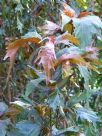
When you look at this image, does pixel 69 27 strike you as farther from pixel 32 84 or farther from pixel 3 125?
pixel 3 125

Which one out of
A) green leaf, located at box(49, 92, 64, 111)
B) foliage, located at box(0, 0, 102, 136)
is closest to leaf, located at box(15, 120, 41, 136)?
foliage, located at box(0, 0, 102, 136)

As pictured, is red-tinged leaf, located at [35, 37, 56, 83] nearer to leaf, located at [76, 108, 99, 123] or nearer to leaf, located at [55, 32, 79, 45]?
leaf, located at [55, 32, 79, 45]

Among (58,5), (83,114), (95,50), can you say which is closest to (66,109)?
(83,114)

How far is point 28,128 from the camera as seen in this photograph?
86 centimetres

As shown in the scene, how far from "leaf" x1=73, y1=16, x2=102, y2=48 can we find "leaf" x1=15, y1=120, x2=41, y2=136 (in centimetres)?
25

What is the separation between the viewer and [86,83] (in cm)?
79

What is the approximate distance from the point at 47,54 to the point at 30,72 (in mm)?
193

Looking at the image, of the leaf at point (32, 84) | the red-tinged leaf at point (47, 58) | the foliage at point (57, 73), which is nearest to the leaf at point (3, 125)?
the foliage at point (57, 73)

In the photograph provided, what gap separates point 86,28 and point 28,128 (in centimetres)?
30

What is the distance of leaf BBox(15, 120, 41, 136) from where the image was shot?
85 centimetres

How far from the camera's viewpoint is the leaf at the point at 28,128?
85 centimetres

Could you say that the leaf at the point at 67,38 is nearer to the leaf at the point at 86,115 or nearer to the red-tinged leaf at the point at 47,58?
the red-tinged leaf at the point at 47,58

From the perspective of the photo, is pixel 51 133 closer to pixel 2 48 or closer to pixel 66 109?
pixel 66 109

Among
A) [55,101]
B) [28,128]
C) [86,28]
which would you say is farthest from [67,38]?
[28,128]
